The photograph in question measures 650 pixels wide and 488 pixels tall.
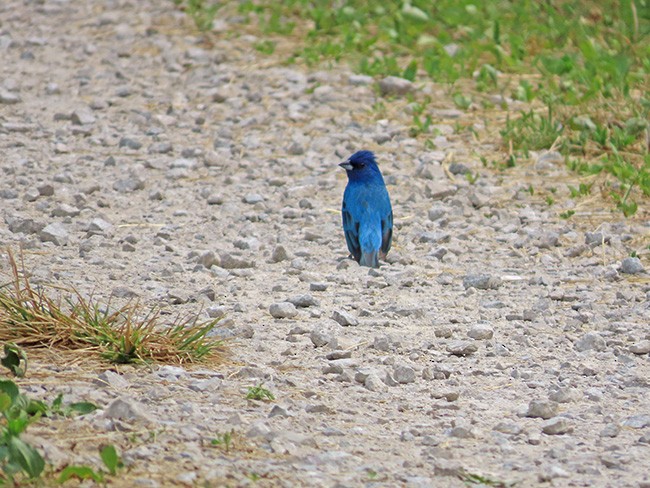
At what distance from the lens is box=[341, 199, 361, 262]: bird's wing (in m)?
6.30

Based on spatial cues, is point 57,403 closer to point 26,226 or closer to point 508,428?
point 508,428

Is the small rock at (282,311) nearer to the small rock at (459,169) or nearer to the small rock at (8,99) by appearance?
the small rock at (459,169)

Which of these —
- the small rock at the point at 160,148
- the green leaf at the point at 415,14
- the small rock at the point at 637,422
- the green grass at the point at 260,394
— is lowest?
the small rock at the point at 637,422

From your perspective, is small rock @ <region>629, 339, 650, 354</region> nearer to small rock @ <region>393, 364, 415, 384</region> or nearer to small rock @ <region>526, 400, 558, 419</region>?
small rock @ <region>526, 400, 558, 419</region>

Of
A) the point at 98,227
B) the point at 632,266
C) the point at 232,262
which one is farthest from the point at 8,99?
the point at 632,266

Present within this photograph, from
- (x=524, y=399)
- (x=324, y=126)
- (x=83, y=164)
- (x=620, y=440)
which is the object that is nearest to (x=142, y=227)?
(x=83, y=164)

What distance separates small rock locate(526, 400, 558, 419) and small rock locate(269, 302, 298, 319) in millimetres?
1359

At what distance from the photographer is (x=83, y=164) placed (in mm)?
7734

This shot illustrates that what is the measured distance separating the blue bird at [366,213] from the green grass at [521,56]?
1356 millimetres

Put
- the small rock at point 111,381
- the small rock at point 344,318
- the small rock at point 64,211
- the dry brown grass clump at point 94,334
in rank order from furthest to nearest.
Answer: the small rock at point 64,211 < the small rock at point 344,318 < the dry brown grass clump at point 94,334 < the small rock at point 111,381

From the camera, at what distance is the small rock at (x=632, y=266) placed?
604cm

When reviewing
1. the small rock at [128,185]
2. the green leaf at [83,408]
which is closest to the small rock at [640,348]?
the green leaf at [83,408]

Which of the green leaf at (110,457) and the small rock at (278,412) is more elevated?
the green leaf at (110,457)

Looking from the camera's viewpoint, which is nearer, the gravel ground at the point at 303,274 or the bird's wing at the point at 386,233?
the gravel ground at the point at 303,274
